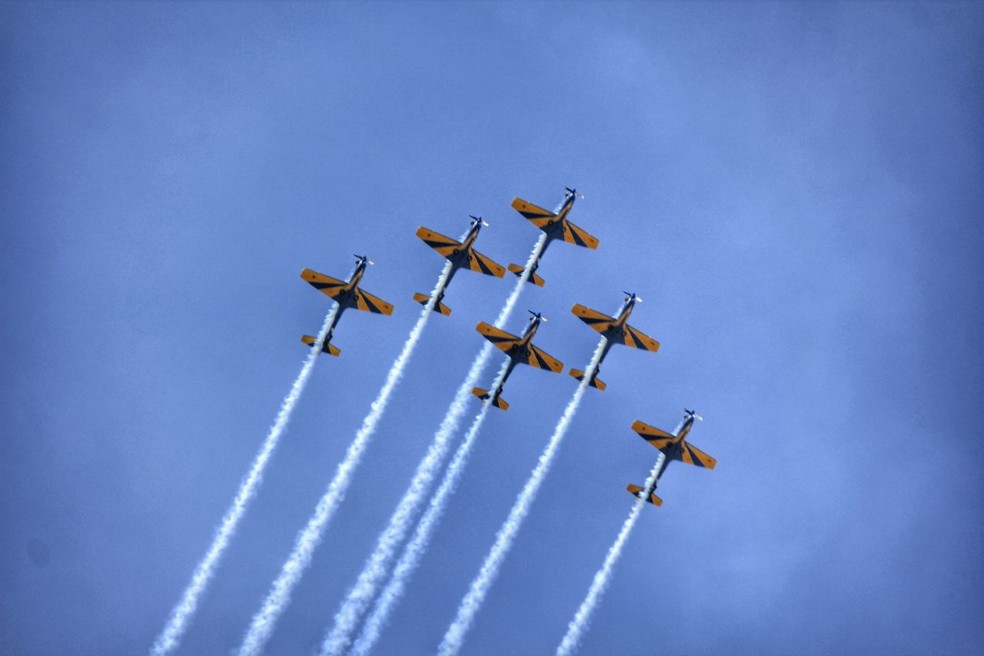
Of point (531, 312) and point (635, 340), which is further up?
point (635, 340)

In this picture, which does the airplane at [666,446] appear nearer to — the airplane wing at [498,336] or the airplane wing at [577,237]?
the airplane wing at [498,336]

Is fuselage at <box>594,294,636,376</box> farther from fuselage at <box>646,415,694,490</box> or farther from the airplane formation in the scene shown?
fuselage at <box>646,415,694,490</box>

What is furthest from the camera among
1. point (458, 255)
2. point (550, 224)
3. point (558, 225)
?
point (558, 225)

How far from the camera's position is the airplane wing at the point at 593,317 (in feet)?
372

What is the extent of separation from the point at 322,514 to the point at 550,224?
80.2 ft

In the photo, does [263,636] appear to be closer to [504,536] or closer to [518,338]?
[504,536]

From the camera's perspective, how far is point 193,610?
361 ft

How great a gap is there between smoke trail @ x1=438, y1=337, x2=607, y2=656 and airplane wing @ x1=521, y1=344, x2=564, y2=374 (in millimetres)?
2272

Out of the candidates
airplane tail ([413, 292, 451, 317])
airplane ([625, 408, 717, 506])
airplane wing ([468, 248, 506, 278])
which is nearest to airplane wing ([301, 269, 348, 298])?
airplane tail ([413, 292, 451, 317])

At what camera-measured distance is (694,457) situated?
114 m

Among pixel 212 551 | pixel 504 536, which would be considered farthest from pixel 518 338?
pixel 212 551

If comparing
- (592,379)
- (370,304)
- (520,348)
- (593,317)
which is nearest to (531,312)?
(520,348)

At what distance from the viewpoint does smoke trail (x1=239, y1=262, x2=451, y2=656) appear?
108m

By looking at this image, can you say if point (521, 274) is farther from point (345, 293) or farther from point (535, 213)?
point (345, 293)
